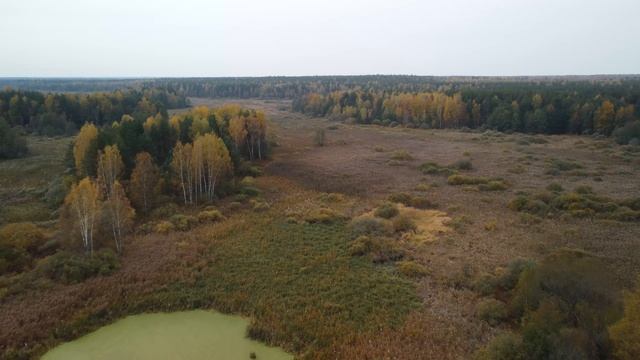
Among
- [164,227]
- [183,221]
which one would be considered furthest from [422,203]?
[164,227]

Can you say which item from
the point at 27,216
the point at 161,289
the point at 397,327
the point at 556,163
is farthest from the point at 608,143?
the point at 27,216

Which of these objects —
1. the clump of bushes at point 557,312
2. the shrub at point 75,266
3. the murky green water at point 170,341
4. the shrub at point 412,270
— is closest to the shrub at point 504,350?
the clump of bushes at point 557,312

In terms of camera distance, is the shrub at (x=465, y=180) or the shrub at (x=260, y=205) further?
the shrub at (x=465, y=180)

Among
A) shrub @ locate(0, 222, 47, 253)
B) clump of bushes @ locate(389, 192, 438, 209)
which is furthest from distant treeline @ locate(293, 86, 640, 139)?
shrub @ locate(0, 222, 47, 253)

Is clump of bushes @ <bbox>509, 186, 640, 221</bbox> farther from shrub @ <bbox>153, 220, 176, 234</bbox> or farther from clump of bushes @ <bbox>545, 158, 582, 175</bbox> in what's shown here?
shrub @ <bbox>153, 220, 176, 234</bbox>

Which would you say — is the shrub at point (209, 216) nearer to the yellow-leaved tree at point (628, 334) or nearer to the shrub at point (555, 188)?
the yellow-leaved tree at point (628, 334)

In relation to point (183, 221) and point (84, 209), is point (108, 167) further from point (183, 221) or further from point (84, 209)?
point (84, 209)
